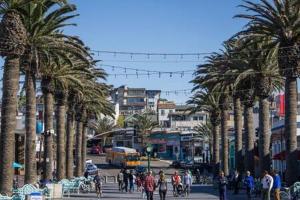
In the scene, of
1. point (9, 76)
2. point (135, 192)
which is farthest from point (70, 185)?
point (9, 76)

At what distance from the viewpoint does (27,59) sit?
32.8 meters

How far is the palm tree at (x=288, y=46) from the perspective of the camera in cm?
3366

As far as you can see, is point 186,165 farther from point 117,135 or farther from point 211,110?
point 117,135

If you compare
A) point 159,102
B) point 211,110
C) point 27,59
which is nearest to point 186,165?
point 211,110

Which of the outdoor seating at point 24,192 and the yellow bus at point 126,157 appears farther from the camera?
the yellow bus at point 126,157

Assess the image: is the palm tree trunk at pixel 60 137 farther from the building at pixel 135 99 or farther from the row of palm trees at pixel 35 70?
the building at pixel 135 99

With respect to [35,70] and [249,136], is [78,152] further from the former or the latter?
[35,70]

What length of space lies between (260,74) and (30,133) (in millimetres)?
16606

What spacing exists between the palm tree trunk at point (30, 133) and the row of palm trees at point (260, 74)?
1208 cm

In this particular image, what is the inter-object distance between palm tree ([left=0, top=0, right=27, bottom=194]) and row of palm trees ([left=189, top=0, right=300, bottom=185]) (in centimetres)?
1362

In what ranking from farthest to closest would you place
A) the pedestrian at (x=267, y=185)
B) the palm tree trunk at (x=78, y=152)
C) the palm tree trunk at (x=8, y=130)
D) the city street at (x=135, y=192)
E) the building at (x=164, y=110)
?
the building at (x=164, y=110), the palm tree trunk at (x=78, y=152), the city street at (x=135, y=192), the pedestrian at (x=267, y=185), the palm tree trunk at (x=8, y=130)

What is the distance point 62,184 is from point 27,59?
9263mm

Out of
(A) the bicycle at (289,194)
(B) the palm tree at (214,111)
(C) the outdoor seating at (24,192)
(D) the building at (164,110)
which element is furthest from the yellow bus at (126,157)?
(D) the building at (164,110)

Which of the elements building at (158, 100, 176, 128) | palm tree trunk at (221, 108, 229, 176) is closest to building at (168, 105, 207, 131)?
building at (158, 100, 176, 128)
